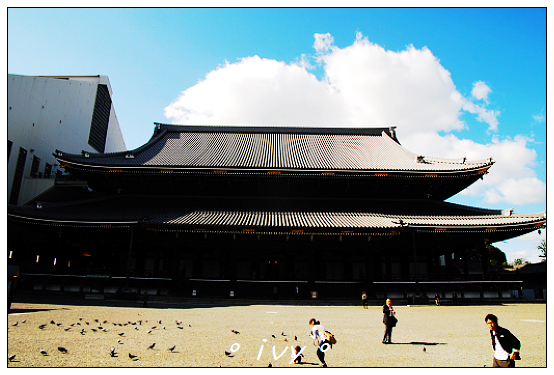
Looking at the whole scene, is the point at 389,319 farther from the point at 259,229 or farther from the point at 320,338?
the point at 259,229

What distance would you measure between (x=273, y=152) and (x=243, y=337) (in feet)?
59.3

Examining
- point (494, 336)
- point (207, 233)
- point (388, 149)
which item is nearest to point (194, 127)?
point (207, 233)

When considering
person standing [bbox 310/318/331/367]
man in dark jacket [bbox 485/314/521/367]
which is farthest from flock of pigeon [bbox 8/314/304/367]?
man in dark jacket [bbox 485/314/521/367]

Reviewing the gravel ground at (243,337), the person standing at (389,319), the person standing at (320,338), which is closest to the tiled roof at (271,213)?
the gravel ground at (243,337)

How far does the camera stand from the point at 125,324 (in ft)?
31.8

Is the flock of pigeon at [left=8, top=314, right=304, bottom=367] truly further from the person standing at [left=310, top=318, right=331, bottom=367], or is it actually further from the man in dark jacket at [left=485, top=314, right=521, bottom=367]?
the man in dark jacket at [left=485, top=314, right=521, bottom=367]

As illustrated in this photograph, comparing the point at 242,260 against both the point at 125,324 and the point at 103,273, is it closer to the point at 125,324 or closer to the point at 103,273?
the point at 103,273

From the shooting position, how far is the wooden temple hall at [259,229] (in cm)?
1723

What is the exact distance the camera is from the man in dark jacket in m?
4.93

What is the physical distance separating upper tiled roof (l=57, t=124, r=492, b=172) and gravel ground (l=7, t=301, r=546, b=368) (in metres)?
9.58

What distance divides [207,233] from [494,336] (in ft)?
48.2

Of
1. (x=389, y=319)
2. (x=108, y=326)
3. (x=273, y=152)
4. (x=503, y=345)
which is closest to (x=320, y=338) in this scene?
(x=389, y=319)

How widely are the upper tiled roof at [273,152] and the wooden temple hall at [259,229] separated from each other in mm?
229

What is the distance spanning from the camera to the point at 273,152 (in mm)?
25281
